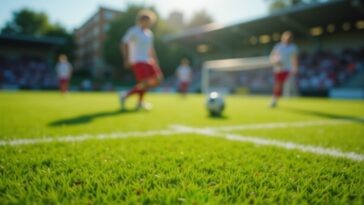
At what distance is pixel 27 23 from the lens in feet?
169

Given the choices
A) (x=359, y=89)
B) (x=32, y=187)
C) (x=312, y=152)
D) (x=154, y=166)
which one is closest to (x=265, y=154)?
(x=312, y=152)

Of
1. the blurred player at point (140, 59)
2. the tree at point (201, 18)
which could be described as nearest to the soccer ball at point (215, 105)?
the blurred player at point (140, 59)

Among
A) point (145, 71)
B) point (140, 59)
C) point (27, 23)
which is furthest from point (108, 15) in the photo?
point (145, 71)

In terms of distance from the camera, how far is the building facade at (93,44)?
4611 cm

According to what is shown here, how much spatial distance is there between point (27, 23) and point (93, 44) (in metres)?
12.5

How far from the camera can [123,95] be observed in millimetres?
6441

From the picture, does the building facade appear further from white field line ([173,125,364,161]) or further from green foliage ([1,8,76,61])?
white field line ([173,125,364,161])

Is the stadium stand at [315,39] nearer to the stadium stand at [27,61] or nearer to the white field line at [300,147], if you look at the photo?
the stadium stand at [27,61]

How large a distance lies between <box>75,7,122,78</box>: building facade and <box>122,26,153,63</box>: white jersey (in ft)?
121

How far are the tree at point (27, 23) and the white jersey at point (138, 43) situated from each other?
53240 millimetres

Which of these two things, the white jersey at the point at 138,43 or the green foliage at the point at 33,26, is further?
the green foliage at the point at 33,26

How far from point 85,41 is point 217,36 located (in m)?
38.2

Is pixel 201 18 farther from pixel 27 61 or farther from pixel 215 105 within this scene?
pixel 215 105

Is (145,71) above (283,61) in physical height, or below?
below
